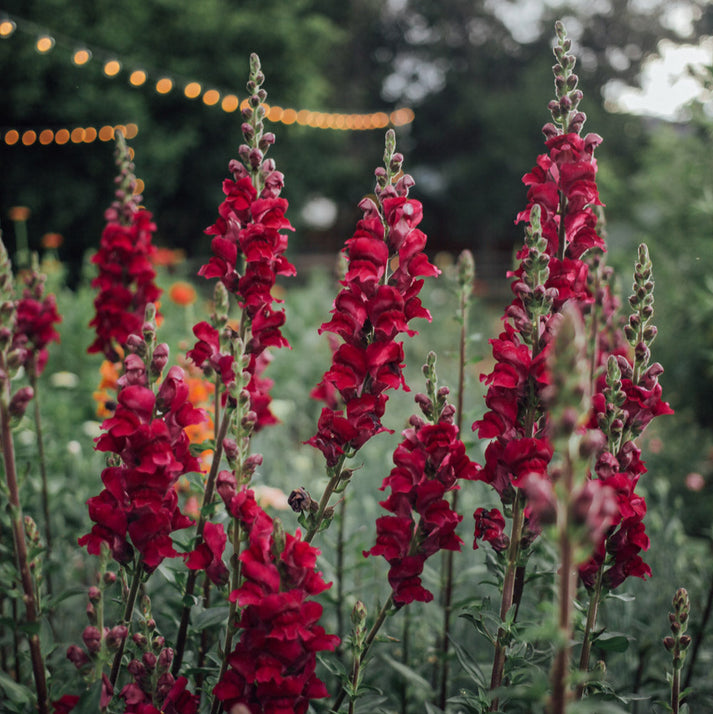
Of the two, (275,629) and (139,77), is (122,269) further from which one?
(139,77)

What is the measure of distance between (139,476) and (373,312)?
564mm

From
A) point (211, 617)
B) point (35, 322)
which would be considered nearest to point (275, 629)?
point (211, 617)

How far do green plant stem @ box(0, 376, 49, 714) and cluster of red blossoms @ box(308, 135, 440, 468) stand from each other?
60cm

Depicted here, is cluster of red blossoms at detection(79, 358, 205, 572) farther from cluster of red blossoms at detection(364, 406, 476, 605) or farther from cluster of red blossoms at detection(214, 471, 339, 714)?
cluster of red blossoms at detection(364, 406, 476, 605)

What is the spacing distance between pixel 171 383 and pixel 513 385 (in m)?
0.70

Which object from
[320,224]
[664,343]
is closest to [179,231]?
[320,224]

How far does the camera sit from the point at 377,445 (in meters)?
4.65

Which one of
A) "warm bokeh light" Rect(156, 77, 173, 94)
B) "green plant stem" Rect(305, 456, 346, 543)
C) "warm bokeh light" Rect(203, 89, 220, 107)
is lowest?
"green plant stem" Rect(305, 456, 346, 543)

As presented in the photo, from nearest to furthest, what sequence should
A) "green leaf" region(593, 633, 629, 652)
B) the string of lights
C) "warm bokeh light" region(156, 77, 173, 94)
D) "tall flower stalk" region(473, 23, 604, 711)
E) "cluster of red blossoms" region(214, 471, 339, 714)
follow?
"cluster of red blossoms" region(214, 471, 339, 714) → "tall flower stalk" region(473, 23, 604, 711) → "green leaf" region(593, 633, 629, 652) → the string of lights → "warm bokeh light" region(156, 77, 173, 94)

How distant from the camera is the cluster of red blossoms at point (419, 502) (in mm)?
1367

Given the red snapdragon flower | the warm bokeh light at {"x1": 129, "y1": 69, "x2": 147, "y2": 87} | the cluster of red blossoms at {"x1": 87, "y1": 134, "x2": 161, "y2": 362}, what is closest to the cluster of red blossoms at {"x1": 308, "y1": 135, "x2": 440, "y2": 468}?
the red snapdragon flower

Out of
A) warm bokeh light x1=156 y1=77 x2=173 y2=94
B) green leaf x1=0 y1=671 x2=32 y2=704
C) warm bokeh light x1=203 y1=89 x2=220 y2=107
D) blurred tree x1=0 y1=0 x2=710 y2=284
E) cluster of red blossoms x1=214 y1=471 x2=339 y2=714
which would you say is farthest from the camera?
blurred tree x1=0 y1=0 x2=710 y2=284

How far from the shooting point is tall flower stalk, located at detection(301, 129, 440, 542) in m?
1.37

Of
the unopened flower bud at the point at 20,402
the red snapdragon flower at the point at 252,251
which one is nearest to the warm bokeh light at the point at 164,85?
the red snapdragon flower at the point at 252,251
